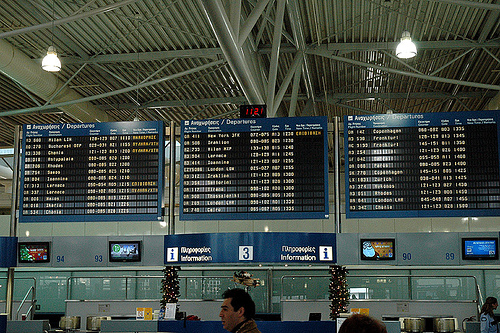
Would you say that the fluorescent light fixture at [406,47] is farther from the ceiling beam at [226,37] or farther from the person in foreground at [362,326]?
the person in foreground at [362,326]

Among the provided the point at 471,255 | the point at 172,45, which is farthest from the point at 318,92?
the point at 471,255

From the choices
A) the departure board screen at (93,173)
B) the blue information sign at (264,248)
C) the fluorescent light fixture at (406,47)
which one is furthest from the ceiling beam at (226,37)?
the blue information sign at (264,248)

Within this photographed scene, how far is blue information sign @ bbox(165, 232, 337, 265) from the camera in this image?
9266 mm

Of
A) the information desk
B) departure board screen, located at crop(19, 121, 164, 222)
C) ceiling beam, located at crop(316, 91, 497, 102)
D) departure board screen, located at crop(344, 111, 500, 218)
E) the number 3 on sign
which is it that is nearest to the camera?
Result: the information desk

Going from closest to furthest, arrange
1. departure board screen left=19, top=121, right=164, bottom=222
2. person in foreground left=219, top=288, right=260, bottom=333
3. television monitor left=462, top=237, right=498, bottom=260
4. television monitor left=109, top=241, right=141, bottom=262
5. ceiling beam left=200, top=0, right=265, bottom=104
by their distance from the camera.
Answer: person in foreground left=219, top=288, right=260, bottom=333
ceiling beam left=200, top=0, right=265, bottom=104
television monitor left=462, top=237, right=498, bottom=260
departure board screen left=19, top=121, right=164, bottom=222
television monitor left=109, top=241, right=141, bottom=262

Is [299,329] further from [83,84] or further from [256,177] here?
[83,84]

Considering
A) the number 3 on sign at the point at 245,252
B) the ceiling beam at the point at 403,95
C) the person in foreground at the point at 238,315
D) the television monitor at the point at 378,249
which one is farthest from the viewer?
the ceiling beam at the point at 403,95

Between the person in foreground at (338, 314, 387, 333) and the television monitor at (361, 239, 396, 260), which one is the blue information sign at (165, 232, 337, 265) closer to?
the television monitor at (361, 239, 396, 260)

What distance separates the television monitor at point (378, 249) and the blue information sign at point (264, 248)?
565 mm

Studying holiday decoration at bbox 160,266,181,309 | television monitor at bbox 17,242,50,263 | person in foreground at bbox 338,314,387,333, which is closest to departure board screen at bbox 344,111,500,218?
holiday decoration at bbox 160,266,181,309

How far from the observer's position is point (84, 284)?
57.7ft

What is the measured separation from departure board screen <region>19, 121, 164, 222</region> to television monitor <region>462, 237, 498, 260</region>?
4911mm

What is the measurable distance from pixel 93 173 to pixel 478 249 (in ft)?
21.0

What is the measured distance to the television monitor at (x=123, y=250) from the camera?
10.1 m
